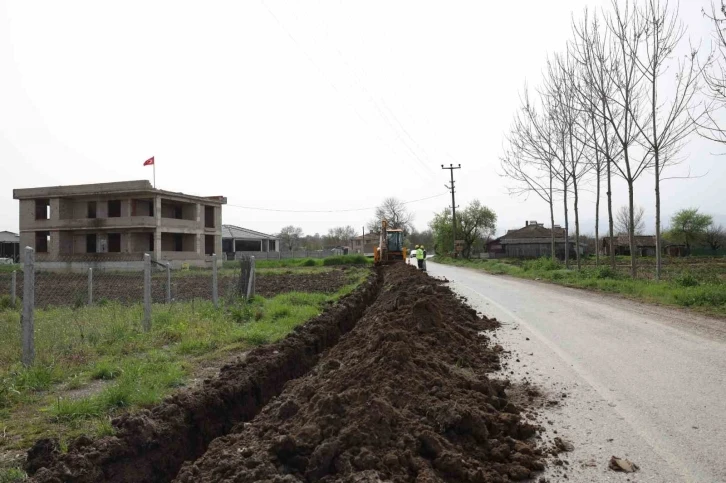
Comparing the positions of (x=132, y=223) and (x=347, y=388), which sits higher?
(x=132, y=223)

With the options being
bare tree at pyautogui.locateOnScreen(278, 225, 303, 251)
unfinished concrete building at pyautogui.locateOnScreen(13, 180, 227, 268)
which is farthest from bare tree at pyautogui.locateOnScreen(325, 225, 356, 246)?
unfinished concrete building at pyautogui.locateOnScreen(13, 180, 227, 268)

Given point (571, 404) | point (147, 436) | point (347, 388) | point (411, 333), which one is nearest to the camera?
point (147, 436)

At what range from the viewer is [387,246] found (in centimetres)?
3634

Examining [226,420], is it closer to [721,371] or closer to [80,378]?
[80,378]

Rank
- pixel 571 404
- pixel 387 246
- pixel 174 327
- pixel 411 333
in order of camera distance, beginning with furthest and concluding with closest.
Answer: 1. pixel 387 246
2. pixel 174 327
3. pixel 411 333
4. pixel 571 404

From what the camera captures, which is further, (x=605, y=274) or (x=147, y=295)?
(x=605, y=274)

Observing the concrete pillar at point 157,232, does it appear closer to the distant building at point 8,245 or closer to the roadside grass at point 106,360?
the roadside grass at point 106,360

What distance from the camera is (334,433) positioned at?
3.86 m

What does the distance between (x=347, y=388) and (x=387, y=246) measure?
31.6 metres

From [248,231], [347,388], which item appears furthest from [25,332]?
[248,231]

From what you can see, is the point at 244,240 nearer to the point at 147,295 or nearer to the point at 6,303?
the point at 6,303

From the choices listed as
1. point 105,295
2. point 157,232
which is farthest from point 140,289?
point 157,232

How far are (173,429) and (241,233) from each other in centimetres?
6986

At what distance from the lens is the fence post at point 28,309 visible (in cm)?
657
